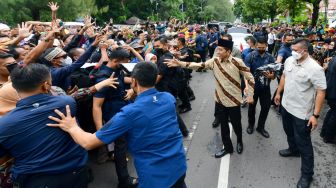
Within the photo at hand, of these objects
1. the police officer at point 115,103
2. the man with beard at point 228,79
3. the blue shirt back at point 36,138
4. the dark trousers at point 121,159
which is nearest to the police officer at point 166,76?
the man with beard at point 228,79

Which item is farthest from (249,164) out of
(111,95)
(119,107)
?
(111,95)

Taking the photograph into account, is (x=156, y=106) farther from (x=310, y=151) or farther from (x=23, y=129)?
(x=310, y=151)

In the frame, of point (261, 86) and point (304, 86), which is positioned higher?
point (304, 86)

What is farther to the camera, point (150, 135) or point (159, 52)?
point (159, 52)

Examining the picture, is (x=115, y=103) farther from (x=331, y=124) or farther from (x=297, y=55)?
(x=331, y=124)

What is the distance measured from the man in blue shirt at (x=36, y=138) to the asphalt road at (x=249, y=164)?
7.08 feet

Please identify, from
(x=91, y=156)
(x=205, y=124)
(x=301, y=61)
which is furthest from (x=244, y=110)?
(x=91, y=156)

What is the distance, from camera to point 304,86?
14.5 ft

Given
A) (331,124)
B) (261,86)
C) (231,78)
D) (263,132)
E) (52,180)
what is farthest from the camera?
(263,132)

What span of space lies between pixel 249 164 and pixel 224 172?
1.76ft

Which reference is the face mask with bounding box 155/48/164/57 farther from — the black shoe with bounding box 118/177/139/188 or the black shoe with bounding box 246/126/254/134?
the black shoe with bounding box 118/177/139/188

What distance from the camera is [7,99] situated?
331 cm

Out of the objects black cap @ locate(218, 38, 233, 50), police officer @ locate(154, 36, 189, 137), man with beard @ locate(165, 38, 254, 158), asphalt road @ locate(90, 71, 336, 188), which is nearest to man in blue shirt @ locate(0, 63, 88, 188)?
asphalt road @ locate(90, 71, 336, 188)

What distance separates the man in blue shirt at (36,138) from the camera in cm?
232
